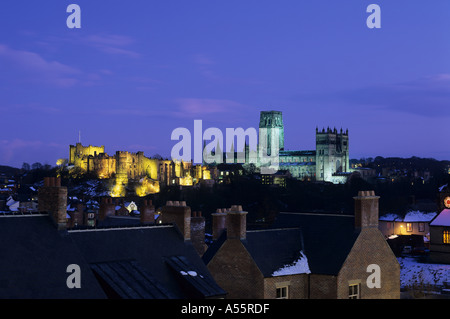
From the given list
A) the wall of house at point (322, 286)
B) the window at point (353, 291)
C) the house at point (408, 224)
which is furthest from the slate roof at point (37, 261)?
the house at point (408, 224)

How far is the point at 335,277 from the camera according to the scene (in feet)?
92.6

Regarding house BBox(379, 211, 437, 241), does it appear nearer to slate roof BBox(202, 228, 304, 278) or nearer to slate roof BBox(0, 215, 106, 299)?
slate roof BBox(202, 228, 304, 278)

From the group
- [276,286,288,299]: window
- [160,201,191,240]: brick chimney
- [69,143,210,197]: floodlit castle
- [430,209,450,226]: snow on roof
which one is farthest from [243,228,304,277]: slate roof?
[69,143,210,197]: floodlit castle

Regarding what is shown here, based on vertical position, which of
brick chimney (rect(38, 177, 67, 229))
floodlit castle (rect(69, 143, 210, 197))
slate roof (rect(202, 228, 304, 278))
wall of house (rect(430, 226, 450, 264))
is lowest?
wall of house (rect(430, 226, 450, 264))

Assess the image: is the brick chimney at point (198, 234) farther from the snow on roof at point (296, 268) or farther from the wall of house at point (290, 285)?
the wall of house at point (290, 285)

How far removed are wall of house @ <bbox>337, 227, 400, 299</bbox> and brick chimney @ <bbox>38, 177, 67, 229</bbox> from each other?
12109 millimetres

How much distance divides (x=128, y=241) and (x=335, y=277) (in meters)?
9.18

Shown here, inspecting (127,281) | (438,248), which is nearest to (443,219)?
(438,248)

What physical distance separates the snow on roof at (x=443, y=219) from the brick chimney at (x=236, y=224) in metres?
33.6

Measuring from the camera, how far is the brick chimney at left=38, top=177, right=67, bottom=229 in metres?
22.3

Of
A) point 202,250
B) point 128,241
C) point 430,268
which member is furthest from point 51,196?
point 430,268

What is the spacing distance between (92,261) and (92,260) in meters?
0.05

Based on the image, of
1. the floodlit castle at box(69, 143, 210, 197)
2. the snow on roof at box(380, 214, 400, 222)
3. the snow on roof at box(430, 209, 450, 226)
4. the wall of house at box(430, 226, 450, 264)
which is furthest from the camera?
the floodlit castle at box(69, 143, 210, 197)
